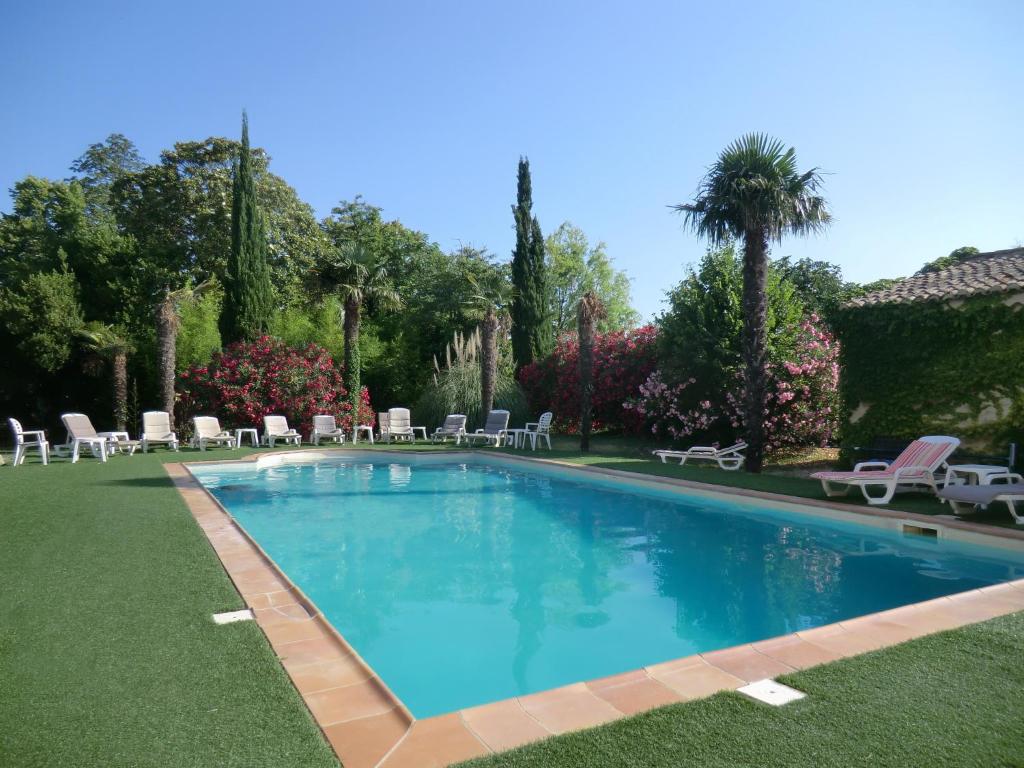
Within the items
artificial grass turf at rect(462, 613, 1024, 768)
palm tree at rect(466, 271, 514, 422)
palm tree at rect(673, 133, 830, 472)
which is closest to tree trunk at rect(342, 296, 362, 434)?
palm tree at rect(466, 271, 514, 422)

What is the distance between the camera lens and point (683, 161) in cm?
1157

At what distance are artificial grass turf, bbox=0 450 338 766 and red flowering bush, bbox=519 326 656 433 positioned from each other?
39.8 feet

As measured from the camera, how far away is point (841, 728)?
2160 mm

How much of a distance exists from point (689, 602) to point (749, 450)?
6.45 meters

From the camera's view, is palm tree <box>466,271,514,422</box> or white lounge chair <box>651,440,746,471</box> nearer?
white lounge chair <box>651,440,746,471</box>

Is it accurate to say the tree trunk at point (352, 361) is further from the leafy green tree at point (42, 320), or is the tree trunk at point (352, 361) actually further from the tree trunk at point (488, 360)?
the leafy green tree at point (42, 320)

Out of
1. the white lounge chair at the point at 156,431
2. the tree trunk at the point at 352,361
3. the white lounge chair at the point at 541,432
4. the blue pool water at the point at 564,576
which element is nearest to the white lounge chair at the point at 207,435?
the white lounge chair at the point at 156,431

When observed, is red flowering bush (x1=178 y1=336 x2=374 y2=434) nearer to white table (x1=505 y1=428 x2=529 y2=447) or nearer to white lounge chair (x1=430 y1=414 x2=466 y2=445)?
white lounge chair (x1=430 y1=414 x2=466 y2=445)

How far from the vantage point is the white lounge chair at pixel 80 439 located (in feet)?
37.9

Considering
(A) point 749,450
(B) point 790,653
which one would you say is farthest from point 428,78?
(B) point 790,653

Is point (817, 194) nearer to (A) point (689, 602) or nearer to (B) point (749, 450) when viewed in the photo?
(B) point (749, 450)

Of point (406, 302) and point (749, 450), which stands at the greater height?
point (406, 302)

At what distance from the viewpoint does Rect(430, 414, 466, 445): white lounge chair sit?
1598 cm

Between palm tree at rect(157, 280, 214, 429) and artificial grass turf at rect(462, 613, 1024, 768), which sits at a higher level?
palm tree at rect(157, 280, 214, 429)
